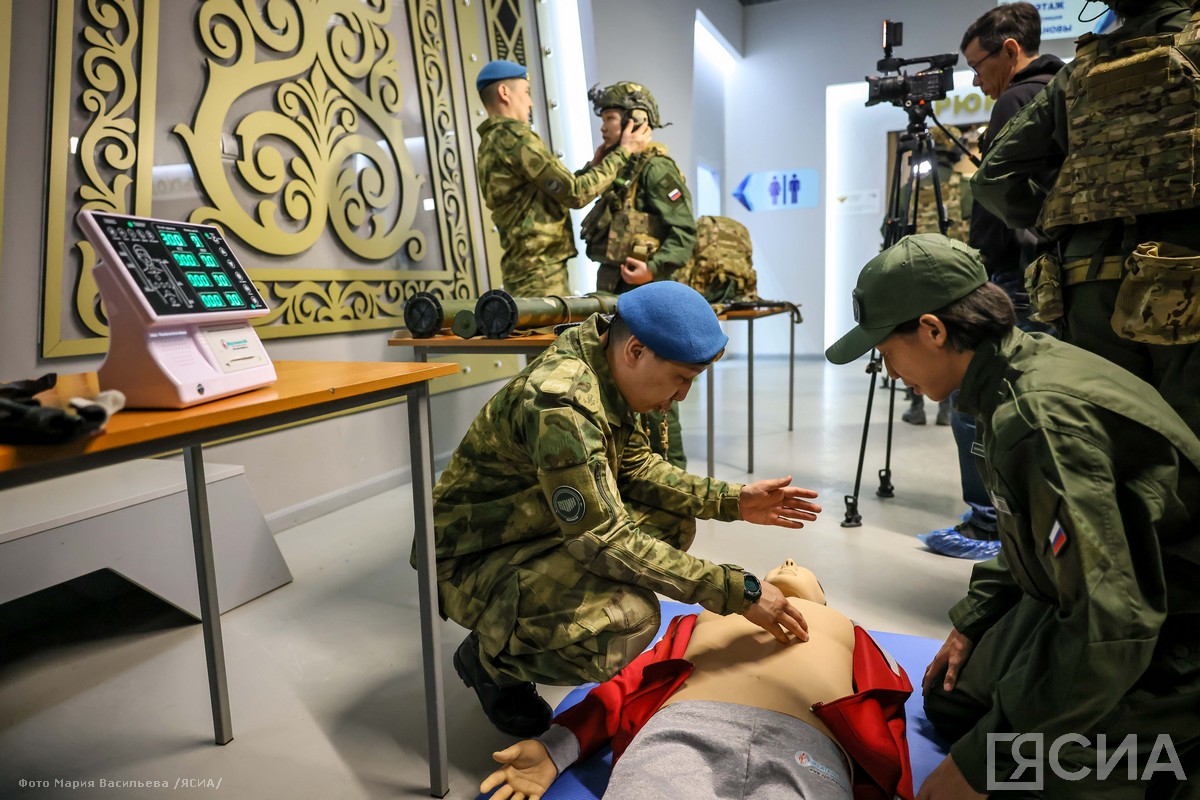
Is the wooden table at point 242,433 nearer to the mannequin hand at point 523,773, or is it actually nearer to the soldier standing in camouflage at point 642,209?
the mannequin hand at point 523,773

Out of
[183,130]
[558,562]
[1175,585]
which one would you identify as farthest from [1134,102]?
[183,130]

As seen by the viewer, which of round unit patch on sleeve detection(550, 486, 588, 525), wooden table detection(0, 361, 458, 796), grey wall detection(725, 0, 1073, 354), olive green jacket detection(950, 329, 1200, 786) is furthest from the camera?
grey wall detection(725, 0, 1073, 354)

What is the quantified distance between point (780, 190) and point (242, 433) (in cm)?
869

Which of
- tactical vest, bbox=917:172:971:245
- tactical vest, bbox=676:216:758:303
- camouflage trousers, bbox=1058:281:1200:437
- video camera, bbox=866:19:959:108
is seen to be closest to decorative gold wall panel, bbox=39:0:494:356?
tactical vest, bbox=676:216:758:303

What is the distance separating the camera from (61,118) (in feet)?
7.33

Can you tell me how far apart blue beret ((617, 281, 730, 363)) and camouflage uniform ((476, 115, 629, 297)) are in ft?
5.74

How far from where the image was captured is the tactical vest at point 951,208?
5.07 m

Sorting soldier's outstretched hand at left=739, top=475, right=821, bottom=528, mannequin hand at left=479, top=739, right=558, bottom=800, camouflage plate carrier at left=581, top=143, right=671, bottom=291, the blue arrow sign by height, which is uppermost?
the blue arrow sign

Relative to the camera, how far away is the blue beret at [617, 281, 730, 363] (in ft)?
4.68

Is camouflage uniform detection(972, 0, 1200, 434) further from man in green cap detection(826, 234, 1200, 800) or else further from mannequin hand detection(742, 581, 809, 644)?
mannequin hand detection(742, 581, 809, 644)

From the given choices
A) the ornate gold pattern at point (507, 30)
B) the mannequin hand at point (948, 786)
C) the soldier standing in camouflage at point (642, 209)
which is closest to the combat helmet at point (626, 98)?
the soldier standing in camouflage at point (642, 209)

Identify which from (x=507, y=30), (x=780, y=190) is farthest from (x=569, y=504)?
(x=780, y=190)

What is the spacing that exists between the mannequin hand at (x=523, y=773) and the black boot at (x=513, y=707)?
22cm

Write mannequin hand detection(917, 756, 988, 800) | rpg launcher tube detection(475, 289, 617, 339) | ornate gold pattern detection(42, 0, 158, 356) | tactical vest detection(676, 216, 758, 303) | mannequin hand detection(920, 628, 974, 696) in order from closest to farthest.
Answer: mannequin hand detection(917, 756, 988, 800)
mannequin hand detection(920, 628, 974, 696)
ornate gold pattern detection(42, 0, 158, 356)
rpg launcher tube detection(475, 289, 617, 339)
tactical vest detection(676, 216, 758, 303)
